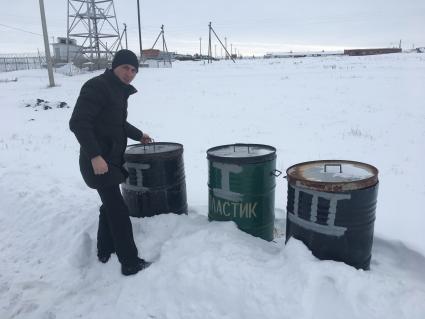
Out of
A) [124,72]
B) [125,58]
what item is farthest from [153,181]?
[125,58]

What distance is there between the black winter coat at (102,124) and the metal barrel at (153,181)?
0.47 metres

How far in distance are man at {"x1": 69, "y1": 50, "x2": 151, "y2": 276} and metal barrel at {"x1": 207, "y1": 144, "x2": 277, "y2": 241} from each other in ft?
2.99

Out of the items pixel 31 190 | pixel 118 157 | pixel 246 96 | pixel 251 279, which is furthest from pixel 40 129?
pixel 251 279

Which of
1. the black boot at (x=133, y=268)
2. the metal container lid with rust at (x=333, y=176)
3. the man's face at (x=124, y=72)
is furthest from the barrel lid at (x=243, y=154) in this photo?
the black boot at (x=133, y=268)

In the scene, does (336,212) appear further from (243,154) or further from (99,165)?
(99,165)

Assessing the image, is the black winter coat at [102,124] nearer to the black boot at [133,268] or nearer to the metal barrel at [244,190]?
the black boot at [133,268]

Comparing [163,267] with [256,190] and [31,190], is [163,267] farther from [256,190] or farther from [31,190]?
[31,190]

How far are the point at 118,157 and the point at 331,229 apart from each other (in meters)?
2.00

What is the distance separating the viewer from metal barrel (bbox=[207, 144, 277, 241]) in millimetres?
3697

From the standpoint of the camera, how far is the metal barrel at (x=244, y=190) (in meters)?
3.70

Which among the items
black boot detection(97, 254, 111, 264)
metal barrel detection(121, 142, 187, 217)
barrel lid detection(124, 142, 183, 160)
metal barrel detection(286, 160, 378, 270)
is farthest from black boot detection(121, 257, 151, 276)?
metal barrel detection(286, 160, 378, 270)

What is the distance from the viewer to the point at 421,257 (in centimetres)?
370

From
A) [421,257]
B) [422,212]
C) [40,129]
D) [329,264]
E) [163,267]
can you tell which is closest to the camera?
[329,264]

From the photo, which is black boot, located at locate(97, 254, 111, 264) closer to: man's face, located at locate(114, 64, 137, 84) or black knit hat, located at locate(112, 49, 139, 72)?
man's face, located at locate(114, 64, 137, 84)
